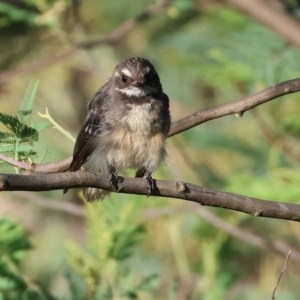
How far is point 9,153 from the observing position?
408 centimetres

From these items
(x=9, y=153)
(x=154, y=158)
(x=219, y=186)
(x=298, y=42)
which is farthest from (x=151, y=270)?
(x=9, y=153)

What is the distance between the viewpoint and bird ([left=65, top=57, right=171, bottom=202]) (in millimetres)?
5227

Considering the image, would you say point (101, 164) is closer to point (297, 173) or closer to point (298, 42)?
point (297, 173)

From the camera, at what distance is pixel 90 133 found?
5.42 m

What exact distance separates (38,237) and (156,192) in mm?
5733

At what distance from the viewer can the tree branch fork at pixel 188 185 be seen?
3.56m

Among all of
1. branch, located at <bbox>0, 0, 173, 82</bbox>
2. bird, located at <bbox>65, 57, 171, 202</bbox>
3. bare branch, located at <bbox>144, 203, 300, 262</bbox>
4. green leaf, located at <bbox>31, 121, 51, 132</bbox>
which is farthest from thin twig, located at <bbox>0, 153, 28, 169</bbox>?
branch, located at <bbox>0, 0, 173, 82</bbox>

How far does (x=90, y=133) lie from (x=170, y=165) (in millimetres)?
1517

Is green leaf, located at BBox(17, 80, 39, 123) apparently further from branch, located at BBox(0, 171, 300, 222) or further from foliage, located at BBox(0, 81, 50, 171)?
branch, located at BBox(0, 171, 300, 222)

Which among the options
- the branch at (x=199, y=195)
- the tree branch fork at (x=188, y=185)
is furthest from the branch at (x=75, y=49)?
the branch at (x=199, y=195)

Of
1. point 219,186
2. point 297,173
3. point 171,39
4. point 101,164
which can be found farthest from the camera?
point 171,39

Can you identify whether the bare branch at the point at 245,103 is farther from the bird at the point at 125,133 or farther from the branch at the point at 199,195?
the branch at the point at 199,195

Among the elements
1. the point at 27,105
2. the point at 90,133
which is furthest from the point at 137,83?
the point at 27,105

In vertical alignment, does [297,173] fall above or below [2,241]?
above
